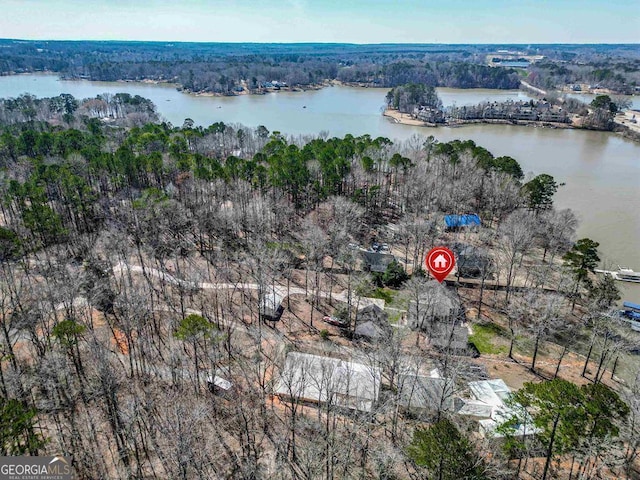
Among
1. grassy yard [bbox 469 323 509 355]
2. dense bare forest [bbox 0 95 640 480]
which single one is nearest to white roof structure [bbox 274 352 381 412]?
dense bare forest [bbox 0 95 640 480]

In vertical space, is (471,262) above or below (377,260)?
above

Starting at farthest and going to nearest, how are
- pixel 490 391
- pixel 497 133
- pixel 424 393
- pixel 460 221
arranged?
pixel 497 133 < pixel 460 221 < pixel 490 391 < pixel 424 393

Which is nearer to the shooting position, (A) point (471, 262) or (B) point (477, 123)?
(A) point (471, 262)

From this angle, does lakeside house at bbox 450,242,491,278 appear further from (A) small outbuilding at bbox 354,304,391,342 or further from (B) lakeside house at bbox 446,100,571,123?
(B) lakeside house at bbox 446,100,571,123

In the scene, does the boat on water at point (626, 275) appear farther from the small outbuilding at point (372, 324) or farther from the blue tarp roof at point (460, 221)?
the small outbuilding at point (372, 324)

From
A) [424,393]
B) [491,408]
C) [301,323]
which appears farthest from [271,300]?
[491,408]

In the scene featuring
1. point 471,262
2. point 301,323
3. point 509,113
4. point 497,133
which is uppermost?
point 509,113

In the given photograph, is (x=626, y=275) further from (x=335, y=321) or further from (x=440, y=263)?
(x=335, y=321)

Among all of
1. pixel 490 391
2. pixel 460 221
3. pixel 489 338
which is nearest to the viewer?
pixel 490 391
